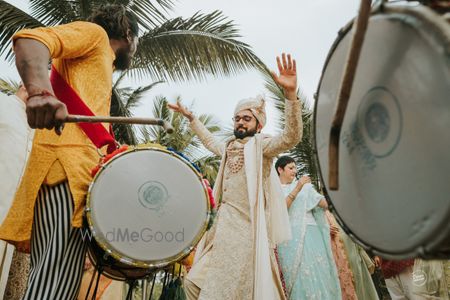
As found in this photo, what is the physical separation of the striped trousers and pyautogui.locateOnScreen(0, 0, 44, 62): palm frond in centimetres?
524

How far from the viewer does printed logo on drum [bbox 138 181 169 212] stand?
60.7 inches

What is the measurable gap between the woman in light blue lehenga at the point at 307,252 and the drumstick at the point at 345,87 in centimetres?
289

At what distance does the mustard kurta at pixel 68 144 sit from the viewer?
1463 mm

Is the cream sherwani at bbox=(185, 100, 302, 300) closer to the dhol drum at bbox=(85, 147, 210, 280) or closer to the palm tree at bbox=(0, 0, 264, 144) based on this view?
the dhol drum at bbox=(85, 147, 210, 280)

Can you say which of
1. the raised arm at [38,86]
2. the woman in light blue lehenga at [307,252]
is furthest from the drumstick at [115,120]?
the woman in light blue lehenga at [307,252]

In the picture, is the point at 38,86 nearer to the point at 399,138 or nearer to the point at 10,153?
the point at 399,138

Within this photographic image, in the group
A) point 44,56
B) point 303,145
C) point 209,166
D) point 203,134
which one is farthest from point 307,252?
point 209,166

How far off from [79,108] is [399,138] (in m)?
1.08

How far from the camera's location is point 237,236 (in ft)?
10.1

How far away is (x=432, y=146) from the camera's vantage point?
0.78 metres

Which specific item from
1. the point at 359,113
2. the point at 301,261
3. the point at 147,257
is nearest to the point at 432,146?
the point at 359,113

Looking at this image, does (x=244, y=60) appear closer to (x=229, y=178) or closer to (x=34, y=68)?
(x=229, y=178)

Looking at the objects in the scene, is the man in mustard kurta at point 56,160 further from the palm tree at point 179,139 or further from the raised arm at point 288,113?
the palm tree at point 179,139

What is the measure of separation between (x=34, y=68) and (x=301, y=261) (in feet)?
11.3
